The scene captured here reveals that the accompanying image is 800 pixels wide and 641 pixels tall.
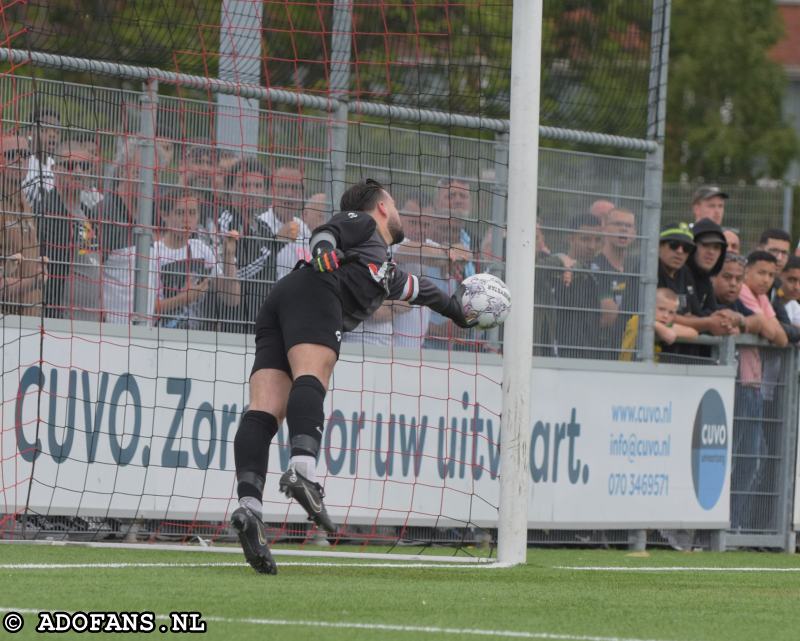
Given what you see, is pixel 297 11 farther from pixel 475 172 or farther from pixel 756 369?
pixel 756 369

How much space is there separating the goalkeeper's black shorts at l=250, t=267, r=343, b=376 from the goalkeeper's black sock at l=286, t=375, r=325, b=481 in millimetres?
226

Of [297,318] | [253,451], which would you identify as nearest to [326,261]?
[297,318]

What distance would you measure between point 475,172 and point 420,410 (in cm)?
160

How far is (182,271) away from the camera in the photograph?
10055 mm

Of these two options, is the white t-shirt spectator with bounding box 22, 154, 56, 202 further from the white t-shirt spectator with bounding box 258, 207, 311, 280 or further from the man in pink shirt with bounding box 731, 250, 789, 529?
the man in pink shirt with bounding box 731, 250, 789, 529

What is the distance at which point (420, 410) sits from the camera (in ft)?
35.3

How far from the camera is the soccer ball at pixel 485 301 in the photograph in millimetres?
8422

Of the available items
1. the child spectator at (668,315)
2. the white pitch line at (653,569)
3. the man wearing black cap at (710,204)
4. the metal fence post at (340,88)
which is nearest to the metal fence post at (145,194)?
the metal fence post at (340,88)

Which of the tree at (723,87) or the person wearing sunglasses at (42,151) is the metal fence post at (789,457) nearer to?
the person wearing sunglasses at (42,151)

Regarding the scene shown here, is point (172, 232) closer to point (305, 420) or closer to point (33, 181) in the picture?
point (33, 181)

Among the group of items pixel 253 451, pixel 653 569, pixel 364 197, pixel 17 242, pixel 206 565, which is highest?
pixel 364 197

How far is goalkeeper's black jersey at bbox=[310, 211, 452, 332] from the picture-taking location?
26.2ft

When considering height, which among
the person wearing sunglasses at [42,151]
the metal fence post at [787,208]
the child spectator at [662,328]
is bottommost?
the child spectator at [662,328]

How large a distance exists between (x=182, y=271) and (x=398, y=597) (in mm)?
3805
